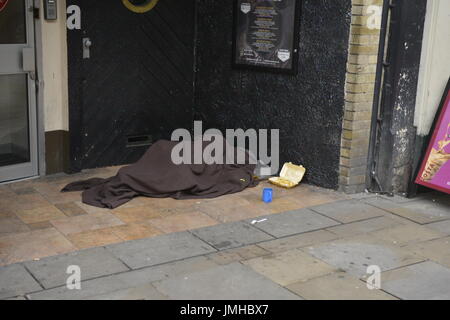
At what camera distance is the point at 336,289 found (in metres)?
4.57

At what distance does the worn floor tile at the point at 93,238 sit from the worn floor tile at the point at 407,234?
2.19m

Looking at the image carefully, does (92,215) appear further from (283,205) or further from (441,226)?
(441,226)

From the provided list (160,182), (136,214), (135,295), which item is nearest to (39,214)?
(136,214)

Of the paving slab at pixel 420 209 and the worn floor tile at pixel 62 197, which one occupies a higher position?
the paving slab at pixel 420 209

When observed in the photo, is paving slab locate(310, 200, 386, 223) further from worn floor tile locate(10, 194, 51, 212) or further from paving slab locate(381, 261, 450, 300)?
worn floor tile locate(10, 194, 51, 212)

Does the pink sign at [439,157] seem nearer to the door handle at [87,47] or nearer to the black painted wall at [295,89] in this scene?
the black painted wall at [295,89]

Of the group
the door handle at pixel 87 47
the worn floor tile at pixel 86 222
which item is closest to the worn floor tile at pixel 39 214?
the worn floor tile at pixel 86 222

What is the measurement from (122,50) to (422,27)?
10.2ft

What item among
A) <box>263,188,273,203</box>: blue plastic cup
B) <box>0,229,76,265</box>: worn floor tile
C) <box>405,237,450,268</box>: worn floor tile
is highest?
<box>263,188,273,203</box>: blue plastic cup

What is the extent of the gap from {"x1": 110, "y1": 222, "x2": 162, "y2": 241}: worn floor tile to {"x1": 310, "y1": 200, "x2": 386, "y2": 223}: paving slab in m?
1.59

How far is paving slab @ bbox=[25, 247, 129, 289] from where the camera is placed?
462cm

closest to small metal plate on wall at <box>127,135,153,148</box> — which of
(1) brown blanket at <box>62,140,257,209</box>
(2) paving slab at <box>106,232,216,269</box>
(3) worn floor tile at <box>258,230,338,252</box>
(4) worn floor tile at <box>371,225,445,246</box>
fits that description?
(1) brown blanket at <box>62,140,257,209</box>

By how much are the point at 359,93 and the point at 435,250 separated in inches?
69.2

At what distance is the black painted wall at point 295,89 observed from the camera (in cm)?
646
